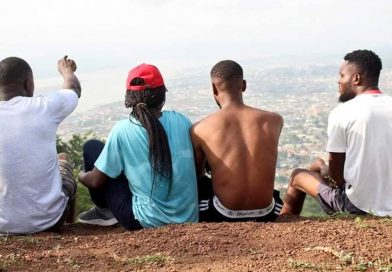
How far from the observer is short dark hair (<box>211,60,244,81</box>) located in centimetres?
448

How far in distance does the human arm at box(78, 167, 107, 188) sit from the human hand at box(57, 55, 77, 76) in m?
0.95

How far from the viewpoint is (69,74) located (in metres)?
4.88

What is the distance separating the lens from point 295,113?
78.8 m

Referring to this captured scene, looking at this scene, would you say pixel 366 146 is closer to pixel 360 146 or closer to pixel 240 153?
pixel 360 146

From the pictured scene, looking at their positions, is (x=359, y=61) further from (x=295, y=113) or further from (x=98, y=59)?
(x=98, y=59)

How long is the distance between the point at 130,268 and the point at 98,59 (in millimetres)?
176246

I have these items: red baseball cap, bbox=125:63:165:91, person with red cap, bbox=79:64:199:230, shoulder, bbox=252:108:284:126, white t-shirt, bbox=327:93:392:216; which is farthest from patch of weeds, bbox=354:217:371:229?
red baseball cap, bbox=125:63:165:91

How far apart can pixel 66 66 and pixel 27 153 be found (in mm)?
1009

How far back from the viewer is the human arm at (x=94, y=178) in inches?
174

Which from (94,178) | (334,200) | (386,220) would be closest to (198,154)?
(94,178)

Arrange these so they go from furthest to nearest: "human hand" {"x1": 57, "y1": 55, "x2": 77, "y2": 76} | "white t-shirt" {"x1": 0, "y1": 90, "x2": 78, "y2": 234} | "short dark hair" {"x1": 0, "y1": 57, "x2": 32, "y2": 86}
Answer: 1. "human hand" {"x1": 57, "y1": 55, "x2": 77, "y2": 76}
2. "short dark hair" {"x1": 0, "y1": 57, "x2": 32, "y2": 86}
3. "white t-shirt" {"x1": 0, "y1": 90, "x2": 78, "y2": 234}

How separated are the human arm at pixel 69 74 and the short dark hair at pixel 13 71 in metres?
0.39

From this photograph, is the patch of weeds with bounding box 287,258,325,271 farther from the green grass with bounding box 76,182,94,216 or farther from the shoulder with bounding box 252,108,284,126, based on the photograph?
the green grass with bounding box 76,182,94,216

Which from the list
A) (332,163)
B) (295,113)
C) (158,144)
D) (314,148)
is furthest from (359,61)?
(295,113)
